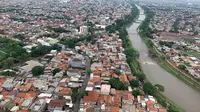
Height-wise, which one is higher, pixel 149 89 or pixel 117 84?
pixel 117 84

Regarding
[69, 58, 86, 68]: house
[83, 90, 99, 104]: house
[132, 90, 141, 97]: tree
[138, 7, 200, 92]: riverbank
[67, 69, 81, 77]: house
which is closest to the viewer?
[83, 90, 99, 104]: house

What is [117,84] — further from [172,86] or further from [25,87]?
[25,87]

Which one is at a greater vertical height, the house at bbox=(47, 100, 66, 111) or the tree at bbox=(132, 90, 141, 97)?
the house at bbox=(47, 100, 66, 111)

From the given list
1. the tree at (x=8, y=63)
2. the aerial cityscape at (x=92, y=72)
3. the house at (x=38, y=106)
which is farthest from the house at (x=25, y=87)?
the tree at (x=8, y=63)

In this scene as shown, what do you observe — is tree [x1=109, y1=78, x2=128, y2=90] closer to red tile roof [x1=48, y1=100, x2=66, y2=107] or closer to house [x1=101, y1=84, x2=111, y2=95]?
house [x1=101, y1=84, x2=111, y2=95]

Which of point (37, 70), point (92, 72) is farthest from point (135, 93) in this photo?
point (37, 70)

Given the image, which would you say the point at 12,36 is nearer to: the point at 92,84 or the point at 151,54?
the point at 92,84

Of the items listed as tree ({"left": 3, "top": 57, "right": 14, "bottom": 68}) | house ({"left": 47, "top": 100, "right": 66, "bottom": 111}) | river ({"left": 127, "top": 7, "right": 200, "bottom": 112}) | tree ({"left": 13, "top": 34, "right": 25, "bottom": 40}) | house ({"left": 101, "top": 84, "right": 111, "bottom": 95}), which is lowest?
river ({"left": 127, "top": 7, "right": 200, "bottom": 112})

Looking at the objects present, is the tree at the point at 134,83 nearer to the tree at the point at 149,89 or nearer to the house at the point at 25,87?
the tree at the point at 149,89

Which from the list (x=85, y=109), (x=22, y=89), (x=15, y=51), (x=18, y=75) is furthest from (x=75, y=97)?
(x=15, y=51)

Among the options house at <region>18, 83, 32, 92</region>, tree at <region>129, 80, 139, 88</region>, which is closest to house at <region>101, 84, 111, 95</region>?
tree at <region>129, 80, 139, 88</region>

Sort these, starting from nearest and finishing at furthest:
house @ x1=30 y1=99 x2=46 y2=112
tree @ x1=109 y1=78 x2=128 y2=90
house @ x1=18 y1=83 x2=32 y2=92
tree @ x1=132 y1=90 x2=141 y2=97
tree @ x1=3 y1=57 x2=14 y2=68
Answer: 1. house @ x1=30 y1=99 x2=46 y2=112
2. house @ x1=18 y1=83 x2=32 y2=92
3. tree @ x1=132 y1=90 x2=141 y2=97
4. tree @ x1=109 y1=78 x2=128 y2=90
5. tree @ x1=3 y1=57 x2=14 y2=68

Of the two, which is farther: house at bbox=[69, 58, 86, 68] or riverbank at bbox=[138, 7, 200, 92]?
house at bbox=[69, 58, 86, 68]
